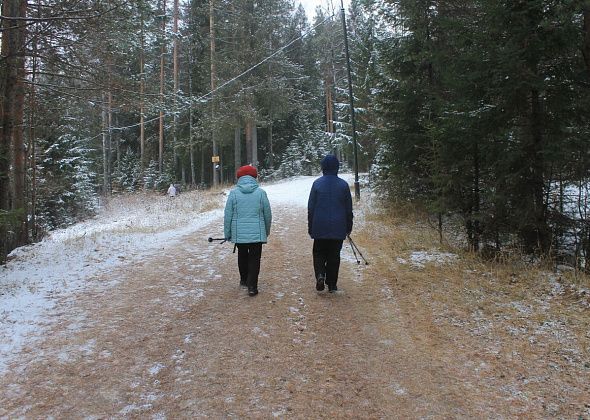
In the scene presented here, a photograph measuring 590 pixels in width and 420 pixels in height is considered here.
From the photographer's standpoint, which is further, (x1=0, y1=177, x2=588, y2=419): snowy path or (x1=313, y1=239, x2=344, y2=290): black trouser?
(x1=313, y1=239, x2=344, y2=290): black trouser

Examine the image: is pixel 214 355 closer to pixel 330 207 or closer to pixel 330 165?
pixel 330 207

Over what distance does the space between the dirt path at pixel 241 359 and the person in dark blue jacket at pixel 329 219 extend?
0.40m

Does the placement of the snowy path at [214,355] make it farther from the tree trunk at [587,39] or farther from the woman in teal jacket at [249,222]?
the tree trunk at [587,39]

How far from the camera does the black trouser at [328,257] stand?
6086 mm

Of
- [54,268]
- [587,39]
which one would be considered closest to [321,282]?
[54,268]

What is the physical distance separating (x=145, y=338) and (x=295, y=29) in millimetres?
42596

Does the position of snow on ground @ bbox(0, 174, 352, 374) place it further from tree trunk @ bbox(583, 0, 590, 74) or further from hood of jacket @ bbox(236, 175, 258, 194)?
tree trunk @ bbox(583, 0, 590, 74)

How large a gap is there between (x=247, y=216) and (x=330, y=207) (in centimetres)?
118

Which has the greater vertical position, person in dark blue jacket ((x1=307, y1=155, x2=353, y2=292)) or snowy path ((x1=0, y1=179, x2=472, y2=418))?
person in dark blue jacket ((x1=307, y1=155, x2=353, y2=292))

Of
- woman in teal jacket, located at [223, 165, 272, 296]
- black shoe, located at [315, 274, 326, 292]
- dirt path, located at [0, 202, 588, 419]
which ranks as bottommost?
dirt path, located at [0, 202, 588, 419]

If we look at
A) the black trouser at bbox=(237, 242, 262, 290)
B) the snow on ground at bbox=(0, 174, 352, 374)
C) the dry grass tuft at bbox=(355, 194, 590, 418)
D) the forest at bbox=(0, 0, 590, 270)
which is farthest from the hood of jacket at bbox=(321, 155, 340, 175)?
the snow on ground at bbox=(0, 174, 352, 374)

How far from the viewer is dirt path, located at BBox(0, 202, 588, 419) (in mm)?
3402

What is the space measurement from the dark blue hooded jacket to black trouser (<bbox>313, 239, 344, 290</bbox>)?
0.14m

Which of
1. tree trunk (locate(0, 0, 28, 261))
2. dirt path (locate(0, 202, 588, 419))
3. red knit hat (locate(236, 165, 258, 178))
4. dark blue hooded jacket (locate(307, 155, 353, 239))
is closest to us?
dirt path (locate(0, 202, 588, 419))
